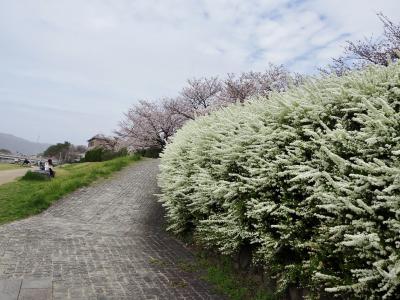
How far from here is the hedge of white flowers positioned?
10.1 feet

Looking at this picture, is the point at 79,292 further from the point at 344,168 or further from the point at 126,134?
the point at 126,134

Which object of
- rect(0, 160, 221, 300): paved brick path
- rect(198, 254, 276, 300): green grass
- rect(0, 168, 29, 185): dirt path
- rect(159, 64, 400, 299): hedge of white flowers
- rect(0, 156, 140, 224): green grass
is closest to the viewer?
rect(159, 64, 400, 299): hedge of white flowers

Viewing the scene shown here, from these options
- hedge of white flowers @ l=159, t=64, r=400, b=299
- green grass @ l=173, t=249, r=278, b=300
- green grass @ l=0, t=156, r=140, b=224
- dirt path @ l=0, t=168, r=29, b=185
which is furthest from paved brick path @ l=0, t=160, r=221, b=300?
dirt path @ l=0, t=168, r=29, b=185

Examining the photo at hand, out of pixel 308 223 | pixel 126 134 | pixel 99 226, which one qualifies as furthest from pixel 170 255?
pixel 126 134

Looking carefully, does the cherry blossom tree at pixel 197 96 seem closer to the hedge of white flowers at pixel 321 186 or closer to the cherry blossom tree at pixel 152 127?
the cherry blossom tree at pixel 152 127

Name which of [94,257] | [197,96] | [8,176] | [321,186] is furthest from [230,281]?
[197,96]

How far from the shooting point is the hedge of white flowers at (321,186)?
3.08 m

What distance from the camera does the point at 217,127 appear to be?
7504 mm

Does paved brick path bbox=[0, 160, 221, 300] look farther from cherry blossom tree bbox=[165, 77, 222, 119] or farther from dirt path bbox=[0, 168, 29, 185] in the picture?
cherry blossom tree bbox=[165, 77, 222, 119]

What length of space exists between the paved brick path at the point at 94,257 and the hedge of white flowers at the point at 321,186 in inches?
46.0

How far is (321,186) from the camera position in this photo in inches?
147

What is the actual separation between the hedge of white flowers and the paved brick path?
1.17 m

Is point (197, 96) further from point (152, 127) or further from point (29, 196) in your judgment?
point (29, 196)

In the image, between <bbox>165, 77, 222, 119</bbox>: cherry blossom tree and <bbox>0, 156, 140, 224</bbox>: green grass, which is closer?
<bbox>0, 156, 140, 224</bbox>: green grass
